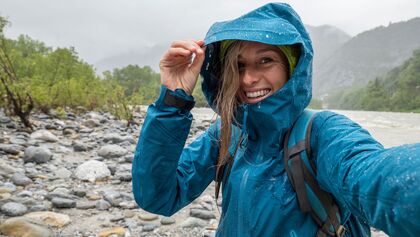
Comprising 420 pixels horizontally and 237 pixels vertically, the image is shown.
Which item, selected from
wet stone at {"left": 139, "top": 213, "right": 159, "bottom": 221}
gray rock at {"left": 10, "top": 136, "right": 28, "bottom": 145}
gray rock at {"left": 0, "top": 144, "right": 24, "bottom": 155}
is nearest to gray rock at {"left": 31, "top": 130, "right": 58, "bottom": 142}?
gray rock at {"left": 10, "top": 136, "right": 28, "bottom": 145}

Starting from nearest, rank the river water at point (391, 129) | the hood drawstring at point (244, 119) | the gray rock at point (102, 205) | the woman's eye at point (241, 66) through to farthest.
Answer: the hood drawstring at point (244, 119), the woman's eye at point (241, 66), the gray rock at point (102, 205), the river water at point (391, 129)

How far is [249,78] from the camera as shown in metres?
1.66

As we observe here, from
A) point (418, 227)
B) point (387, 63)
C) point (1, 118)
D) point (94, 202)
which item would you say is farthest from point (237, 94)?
point (387, 63)

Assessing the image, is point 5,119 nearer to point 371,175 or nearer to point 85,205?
point 85,205

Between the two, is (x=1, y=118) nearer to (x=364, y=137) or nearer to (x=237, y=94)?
(x=237, y=94)

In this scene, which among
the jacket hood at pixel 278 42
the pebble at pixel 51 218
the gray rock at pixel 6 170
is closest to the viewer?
the jacket hood at pixel 278 42

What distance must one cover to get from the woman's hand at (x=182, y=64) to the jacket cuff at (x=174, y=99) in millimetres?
30

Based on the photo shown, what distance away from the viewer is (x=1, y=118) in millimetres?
9023

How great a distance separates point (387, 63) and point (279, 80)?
21776cm

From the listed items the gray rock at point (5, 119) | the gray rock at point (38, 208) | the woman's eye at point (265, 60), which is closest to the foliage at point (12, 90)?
the gray rock at point (5, 119)

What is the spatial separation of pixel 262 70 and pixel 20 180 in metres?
4.27

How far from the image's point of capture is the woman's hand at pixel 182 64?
5.12 feet

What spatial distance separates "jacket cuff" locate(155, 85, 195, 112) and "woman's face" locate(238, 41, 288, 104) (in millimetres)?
321

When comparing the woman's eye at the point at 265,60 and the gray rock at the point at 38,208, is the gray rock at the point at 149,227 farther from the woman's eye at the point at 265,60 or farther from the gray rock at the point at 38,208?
the woman's eye at the point at 265,60
